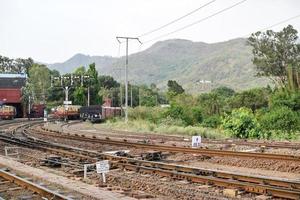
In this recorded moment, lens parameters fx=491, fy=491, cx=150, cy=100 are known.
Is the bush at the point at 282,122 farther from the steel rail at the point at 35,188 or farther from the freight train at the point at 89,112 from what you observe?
the freight train at the point at 89,112

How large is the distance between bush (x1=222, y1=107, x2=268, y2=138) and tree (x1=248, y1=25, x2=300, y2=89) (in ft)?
141

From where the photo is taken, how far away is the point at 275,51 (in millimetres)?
77938

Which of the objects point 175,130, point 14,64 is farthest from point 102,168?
point 14,64

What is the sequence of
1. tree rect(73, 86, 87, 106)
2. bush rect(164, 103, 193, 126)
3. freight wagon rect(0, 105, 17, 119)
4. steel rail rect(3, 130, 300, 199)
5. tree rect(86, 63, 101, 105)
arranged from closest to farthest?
steel rail rect(3, 130, 300, 199) → bush rect(164, 103, 193, 126) → freight wagon rect(0, 105, 17, 119) → tree rect(73, 86, 87, 106) → tree rect(86, 63, 101, 105)

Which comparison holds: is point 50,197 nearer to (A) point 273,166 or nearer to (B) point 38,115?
(A) point 273,166

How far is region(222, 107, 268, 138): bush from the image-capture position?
32.7 m

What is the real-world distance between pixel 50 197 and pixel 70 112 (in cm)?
6026

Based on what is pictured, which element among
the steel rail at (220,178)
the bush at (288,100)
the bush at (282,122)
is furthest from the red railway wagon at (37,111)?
the steel rail at (220,178)

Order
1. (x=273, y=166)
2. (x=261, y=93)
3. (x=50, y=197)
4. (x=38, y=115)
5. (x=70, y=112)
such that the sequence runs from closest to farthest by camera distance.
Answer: (x=50, y=197), (x=273, y=166), (x=261, y=93), (x=70, y=112), (x=38, y=115)

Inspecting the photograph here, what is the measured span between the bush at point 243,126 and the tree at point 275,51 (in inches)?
1696

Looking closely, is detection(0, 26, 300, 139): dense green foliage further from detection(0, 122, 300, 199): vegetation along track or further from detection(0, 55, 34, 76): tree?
detection(0, 55, 34, 76): tree

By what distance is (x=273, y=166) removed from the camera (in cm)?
1653

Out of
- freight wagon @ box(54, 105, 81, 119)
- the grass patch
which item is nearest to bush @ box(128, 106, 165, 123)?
the grass patch

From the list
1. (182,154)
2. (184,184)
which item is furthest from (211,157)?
(184,184)
